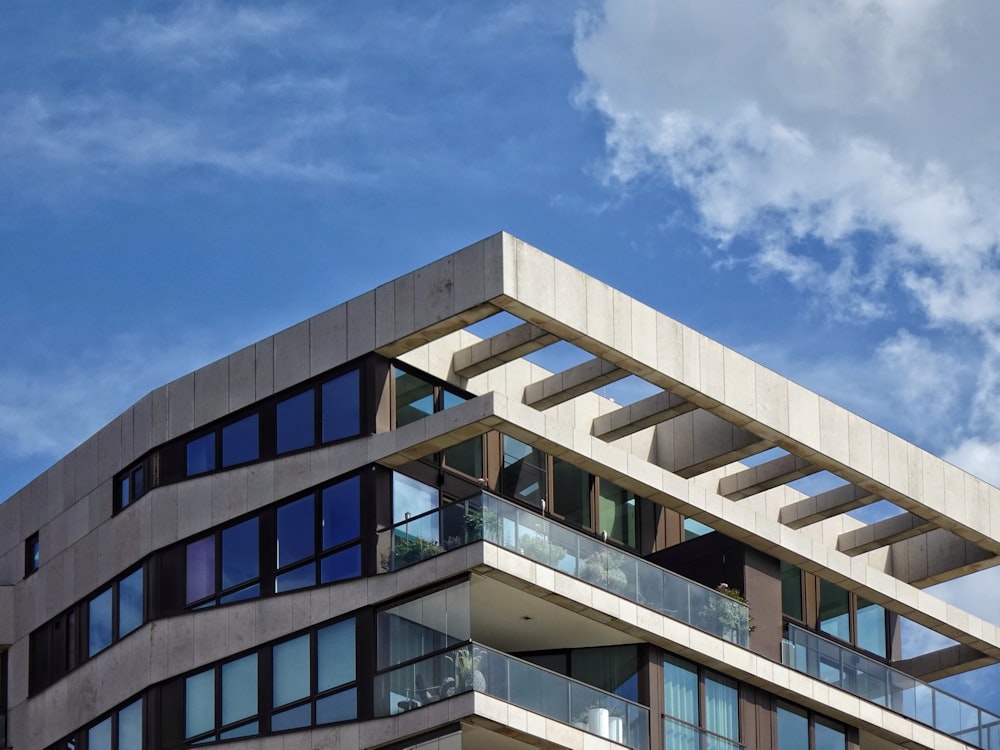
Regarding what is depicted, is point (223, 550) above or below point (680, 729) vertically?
above

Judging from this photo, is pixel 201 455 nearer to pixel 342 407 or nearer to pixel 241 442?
pixel 241 442

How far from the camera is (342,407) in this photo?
5006 cm

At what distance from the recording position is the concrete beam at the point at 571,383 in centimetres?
5053

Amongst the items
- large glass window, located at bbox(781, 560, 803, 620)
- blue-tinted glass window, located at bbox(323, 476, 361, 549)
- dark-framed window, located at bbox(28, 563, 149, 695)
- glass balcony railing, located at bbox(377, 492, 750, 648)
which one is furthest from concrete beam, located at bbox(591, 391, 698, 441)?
dark-framed window, located at bbox(28, 563, 149, 695)

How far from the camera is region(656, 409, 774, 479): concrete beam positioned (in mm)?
53062

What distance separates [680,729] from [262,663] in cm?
807

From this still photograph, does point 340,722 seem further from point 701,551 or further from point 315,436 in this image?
point 701,551

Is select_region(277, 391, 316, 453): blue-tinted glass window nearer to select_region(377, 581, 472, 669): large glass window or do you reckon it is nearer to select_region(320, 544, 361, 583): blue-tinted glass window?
select_region(320, 544, 361, 583): blue-tinted glass window

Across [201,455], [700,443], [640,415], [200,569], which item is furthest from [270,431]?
[700,443]

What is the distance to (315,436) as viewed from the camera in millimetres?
50312

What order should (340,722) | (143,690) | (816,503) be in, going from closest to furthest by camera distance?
(340,722) < (143,690) < (816,503)

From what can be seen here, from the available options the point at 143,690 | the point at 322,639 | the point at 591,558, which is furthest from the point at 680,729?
the point at 143,690

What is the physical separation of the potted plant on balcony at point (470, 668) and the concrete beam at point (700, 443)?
8.30 m

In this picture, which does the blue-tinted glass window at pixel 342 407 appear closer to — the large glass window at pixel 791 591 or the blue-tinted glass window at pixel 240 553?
the blue-tinted glass window at pixel 240 553
